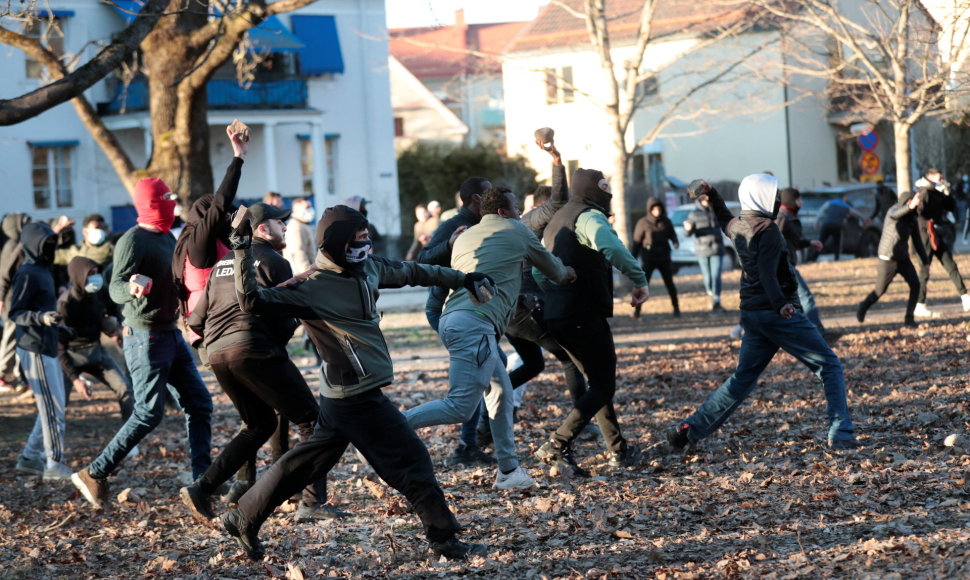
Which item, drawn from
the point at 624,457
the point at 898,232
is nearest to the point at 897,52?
the point at 898,232

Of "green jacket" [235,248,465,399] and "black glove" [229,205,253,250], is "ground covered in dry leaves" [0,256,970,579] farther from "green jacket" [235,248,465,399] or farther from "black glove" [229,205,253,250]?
"black glove" [229,205,253,250]

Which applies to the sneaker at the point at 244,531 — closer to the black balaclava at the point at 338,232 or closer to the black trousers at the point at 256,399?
the black trousers at the point at 256,399

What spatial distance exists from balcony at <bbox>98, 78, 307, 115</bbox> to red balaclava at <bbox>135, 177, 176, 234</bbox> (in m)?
27.3

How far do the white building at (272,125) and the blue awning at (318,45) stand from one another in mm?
29


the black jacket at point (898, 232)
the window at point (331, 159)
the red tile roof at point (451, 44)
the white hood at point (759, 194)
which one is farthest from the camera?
the red tile roof at point (451, 44)

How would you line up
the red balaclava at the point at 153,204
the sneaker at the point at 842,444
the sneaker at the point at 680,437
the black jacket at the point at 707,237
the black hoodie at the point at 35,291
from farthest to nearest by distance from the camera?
the black jacket at the point at 707,237
the black hoodie at the point at 35,291
the sneaker at the point at 680,437
the sneaker at the point at 842,444
the red balaclava at the point at 153,204

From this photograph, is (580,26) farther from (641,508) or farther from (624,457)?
(641,508)

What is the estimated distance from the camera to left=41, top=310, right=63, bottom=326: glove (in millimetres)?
8594

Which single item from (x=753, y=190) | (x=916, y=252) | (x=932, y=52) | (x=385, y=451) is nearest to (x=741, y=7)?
(x=932, y=52)

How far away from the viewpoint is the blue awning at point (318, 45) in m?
35.8

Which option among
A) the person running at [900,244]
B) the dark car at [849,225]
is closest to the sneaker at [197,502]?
the person running at [900,244]

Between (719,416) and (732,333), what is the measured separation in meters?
7.07

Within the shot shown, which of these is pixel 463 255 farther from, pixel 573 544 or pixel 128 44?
pixel 128 44

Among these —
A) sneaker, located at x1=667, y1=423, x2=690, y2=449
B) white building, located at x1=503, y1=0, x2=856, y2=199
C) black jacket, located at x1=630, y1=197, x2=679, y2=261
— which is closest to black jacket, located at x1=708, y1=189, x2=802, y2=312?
sneaker, located at x1=667, y1=423, x2=690, y2=449
